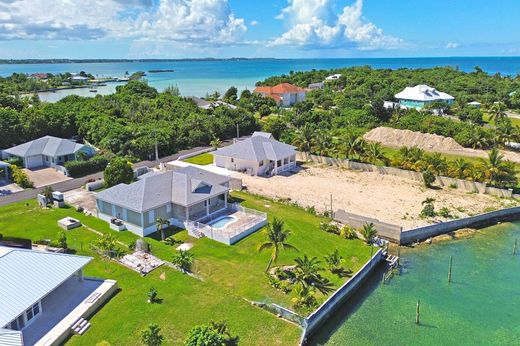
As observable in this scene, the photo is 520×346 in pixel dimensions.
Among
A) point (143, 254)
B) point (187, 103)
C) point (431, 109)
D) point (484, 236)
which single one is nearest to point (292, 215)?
point (143, 254)

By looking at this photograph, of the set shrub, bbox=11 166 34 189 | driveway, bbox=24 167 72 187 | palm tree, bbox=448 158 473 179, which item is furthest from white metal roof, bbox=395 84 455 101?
shrub, bbox=11 166 34 189

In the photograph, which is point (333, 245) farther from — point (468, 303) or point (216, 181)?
point (216, 181)

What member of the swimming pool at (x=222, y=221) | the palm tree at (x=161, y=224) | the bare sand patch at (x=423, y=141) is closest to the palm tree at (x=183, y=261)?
the palm tree at (x=161, y=224)

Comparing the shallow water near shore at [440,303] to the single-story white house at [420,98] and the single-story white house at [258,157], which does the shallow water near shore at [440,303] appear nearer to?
the single-story white house at [258,157]

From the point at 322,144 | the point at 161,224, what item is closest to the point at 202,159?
the point at 322,144

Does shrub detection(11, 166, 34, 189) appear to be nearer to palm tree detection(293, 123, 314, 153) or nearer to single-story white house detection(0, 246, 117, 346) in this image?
single-story white house detection(0, 246, 117, 346)

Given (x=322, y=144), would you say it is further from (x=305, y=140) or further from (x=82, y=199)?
(x=82, y=199)
